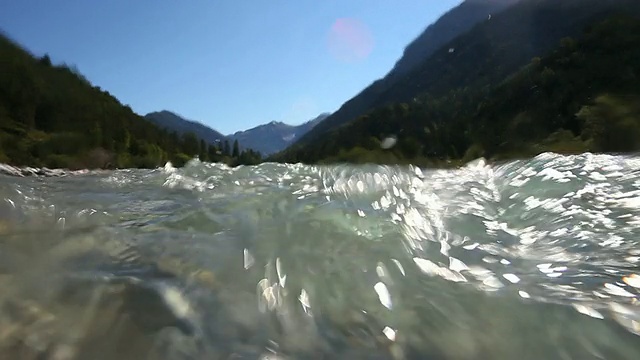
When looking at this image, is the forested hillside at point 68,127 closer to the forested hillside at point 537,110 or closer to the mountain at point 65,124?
the mountain at point 65,124

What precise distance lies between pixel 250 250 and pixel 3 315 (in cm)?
229

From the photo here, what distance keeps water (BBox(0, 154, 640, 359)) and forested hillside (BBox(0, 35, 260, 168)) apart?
63495 millimetres

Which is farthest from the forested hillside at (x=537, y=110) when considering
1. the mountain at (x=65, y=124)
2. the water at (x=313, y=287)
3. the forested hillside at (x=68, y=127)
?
the water at (x=313, y=287)

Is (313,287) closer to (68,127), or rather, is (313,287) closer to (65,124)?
(68,127)

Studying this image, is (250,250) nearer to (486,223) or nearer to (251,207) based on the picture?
(251,207)

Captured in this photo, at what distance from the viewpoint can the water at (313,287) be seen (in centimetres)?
332

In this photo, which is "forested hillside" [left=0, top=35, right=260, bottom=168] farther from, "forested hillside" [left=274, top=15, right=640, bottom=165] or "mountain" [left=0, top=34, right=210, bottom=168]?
"forested hillside" [left=274, top=15, right=640, bottom=165]

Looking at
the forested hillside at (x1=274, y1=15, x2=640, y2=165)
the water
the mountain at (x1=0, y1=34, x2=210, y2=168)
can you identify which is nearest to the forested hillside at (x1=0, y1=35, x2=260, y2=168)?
the mountain at (x1=0, y1=34, x2=210, y2=168)

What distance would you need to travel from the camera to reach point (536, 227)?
8570 millimetres

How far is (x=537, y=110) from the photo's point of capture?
319 ft

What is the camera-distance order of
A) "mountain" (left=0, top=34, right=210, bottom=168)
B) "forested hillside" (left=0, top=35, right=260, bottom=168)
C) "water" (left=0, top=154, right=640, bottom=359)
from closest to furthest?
"water" (left=0, top=154, right=640, bottom=359)
"forested hillside" (left=0, top=35, right=260, bottom=168)
"mountain" (left=0, top=34, right=210, bottom=168)

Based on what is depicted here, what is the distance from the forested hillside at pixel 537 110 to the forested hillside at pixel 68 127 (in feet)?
103

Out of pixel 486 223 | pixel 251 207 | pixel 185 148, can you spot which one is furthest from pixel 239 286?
pixel 185 148

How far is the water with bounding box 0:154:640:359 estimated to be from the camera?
3324 millimetres
